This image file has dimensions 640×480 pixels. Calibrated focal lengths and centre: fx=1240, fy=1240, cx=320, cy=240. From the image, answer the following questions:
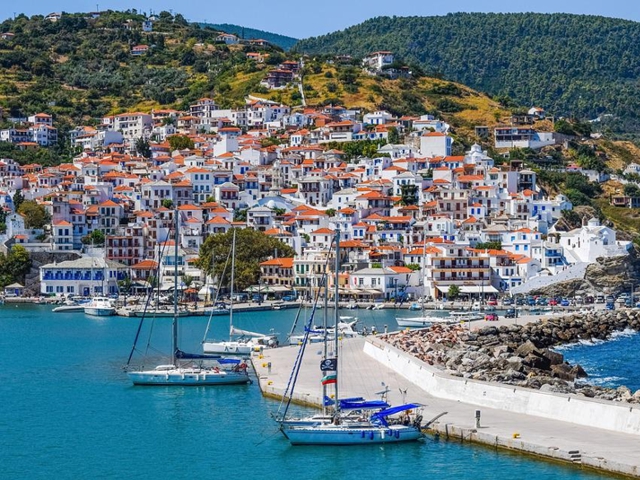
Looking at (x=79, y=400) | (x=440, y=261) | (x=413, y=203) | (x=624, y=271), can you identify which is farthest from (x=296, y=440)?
(x=413, y=203)

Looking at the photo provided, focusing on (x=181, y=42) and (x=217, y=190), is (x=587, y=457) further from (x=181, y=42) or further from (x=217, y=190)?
(x=181, y=42)

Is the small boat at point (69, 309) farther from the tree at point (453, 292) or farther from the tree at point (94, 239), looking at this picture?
the tree at point (453, 292)

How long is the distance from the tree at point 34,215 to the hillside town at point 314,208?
1.36 feet

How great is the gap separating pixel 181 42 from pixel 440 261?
79.7 m

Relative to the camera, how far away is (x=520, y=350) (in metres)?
40.4

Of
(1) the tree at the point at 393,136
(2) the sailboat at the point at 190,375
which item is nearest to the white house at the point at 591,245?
(1) the tree at the point at 393,136

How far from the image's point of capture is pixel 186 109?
389 ft

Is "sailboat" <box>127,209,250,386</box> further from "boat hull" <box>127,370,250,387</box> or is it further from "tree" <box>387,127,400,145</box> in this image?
"tree" <box>387,127,400,145</box>

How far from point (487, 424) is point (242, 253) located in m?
47.2

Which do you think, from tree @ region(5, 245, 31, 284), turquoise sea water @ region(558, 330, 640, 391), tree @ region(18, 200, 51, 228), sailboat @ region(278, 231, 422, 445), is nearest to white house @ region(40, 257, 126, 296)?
tree @ region(5, 245, 31, 284)

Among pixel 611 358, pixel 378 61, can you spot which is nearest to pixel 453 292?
pixel 611 358

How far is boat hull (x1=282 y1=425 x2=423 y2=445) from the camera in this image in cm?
2850

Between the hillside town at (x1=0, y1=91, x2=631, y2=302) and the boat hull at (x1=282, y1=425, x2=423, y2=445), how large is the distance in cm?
4054

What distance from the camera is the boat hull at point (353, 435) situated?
2850 cm
